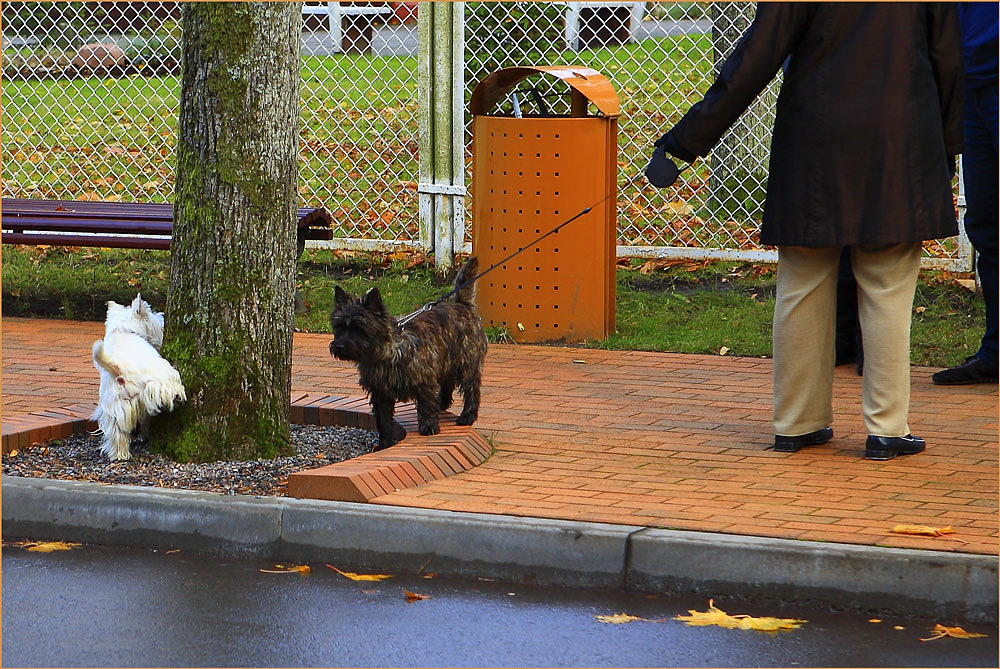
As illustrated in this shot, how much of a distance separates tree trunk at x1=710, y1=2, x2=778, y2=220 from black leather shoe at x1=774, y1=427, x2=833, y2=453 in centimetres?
469

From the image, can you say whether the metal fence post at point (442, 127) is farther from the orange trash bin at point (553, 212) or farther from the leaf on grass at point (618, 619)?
the leaf on grass at point (618, 619)

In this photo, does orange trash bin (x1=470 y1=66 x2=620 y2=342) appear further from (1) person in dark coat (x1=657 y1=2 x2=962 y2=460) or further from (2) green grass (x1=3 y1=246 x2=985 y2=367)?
(1) person in dark coat (x1=657 y1=2 x2=962 y2=460)

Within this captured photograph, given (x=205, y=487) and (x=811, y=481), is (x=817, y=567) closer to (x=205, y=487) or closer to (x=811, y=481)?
(x=811, y=481)

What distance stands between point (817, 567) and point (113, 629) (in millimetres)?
2170

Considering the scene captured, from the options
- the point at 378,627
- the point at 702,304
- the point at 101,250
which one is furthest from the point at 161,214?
the point at 378,627

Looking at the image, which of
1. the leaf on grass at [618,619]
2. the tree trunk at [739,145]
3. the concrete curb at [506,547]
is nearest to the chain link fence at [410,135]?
the tree trunk at [739,145]

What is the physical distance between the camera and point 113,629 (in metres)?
4.38

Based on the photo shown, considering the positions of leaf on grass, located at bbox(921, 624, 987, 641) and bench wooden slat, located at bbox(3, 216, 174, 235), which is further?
bench wooden slat, located at bbox(3, 216, 174, 235)

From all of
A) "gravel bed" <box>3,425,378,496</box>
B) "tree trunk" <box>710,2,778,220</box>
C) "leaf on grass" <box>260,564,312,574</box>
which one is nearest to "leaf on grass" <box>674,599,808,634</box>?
"leaf on grass" <box>260,564,312,574</box>

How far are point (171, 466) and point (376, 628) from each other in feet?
5.94

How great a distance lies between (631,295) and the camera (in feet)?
31.9

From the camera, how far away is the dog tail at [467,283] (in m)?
6.36

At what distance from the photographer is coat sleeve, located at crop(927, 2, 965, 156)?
18.8 feet

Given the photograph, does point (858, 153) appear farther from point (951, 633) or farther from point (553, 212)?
point (553, 212)
